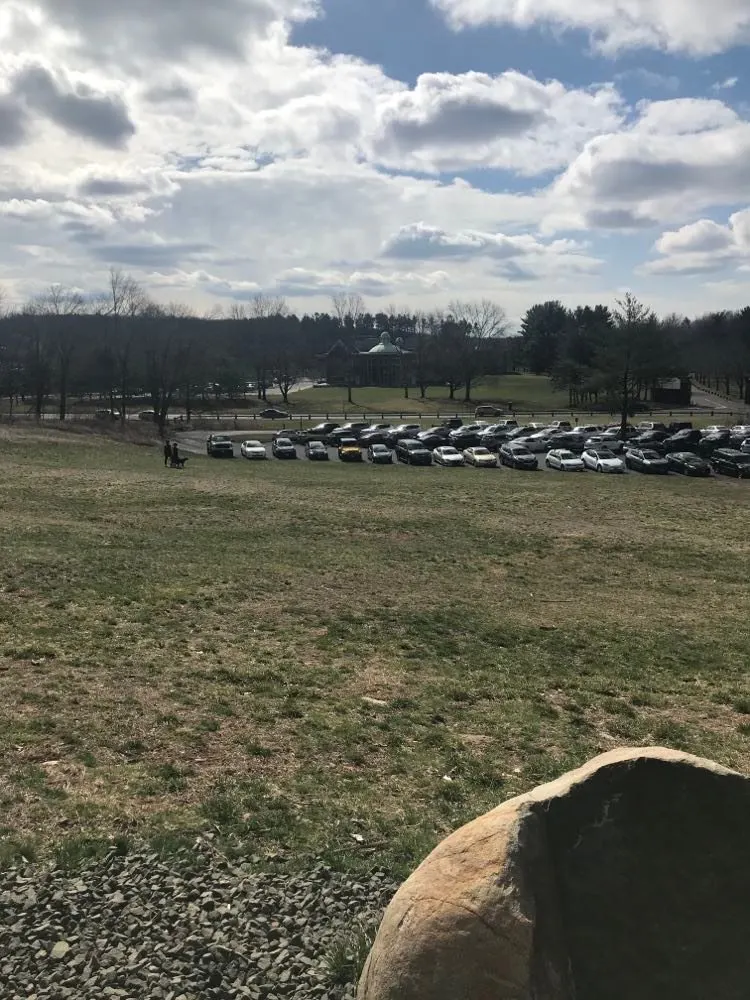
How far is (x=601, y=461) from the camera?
42.9m

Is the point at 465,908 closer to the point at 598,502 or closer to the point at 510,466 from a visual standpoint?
the point at 598,502

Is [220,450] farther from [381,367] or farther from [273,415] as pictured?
[381,367]

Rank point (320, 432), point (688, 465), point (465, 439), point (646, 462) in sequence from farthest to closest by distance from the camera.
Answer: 1. point (320, 432)
2. point (465, 439)
3. point (646, 462)
4. point (688, 465)

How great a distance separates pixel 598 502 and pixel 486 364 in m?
90.0

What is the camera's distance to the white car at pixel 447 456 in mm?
47219

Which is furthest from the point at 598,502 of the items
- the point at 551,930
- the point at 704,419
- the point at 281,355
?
the point at 281,355

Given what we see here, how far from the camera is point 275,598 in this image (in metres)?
14.6

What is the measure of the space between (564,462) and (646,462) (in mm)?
4558

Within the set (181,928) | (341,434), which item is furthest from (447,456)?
(181,928)

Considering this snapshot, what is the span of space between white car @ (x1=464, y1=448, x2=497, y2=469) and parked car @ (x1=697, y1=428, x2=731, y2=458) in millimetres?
14882

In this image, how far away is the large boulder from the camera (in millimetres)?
3473

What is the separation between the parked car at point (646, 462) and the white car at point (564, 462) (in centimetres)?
289

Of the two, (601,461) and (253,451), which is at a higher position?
(601,461)

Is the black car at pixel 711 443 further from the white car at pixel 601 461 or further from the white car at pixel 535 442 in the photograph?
the white car at pixel 535 442
